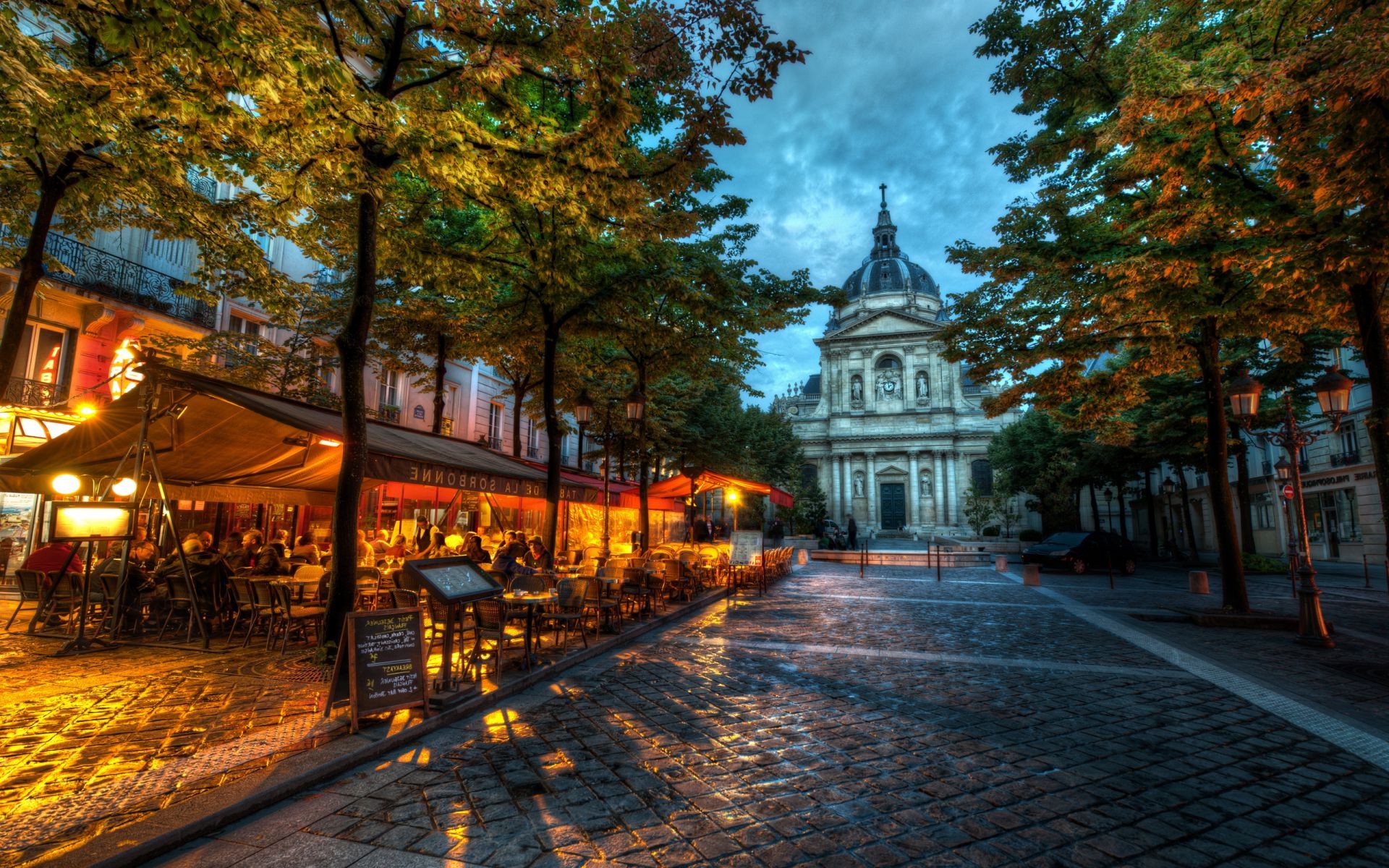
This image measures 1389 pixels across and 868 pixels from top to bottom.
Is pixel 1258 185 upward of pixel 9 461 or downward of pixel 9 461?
upward

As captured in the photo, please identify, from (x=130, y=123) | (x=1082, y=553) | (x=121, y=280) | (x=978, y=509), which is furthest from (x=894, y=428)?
(x=130, y=123)

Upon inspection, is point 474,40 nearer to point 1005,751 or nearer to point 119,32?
point 119,32

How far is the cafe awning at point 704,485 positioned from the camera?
1502 cm

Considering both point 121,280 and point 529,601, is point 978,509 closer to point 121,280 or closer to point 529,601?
point 529,601

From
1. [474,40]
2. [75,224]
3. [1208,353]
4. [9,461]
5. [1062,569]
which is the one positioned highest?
[474,40]

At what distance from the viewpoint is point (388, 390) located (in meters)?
22.5

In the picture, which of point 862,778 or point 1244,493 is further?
point 1244,493

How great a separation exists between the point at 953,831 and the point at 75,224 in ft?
42.0

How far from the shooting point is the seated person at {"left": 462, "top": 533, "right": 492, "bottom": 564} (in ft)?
36.7

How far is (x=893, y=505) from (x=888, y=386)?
35.5ft

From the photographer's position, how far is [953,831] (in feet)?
10.9

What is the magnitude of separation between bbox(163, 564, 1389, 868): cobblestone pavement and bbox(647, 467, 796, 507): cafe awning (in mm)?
7822

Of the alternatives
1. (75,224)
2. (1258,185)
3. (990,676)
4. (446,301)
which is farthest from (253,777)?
(446,301)

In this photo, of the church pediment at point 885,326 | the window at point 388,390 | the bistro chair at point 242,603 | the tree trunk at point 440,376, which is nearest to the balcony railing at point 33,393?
the tree trunk at point 440,376
